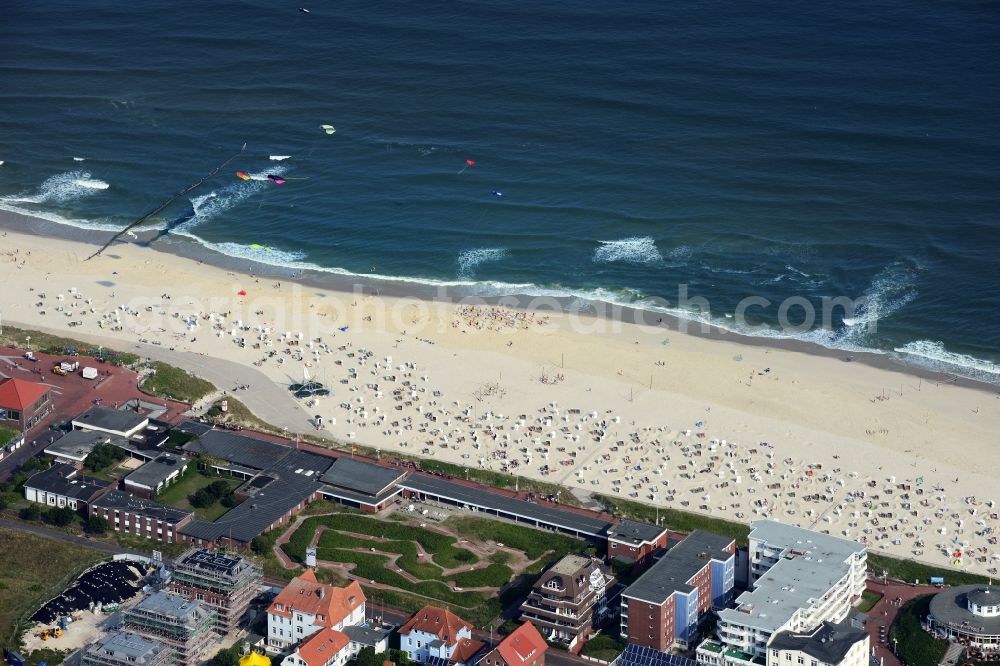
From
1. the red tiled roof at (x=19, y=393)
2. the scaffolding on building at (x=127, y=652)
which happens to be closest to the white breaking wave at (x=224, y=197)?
the red tiled roof at (x=19, y=393)

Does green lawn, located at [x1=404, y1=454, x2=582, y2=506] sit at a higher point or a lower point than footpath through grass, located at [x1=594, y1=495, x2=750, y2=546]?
higher

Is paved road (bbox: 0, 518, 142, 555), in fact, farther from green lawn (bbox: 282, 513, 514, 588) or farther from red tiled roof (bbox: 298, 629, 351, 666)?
red tiled roof (bbox: 298, 629, 351, 666)

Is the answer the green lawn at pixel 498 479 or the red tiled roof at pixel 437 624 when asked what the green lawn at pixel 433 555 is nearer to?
the red tiled roof at pixel 437 624

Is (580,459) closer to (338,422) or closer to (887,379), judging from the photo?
(338,422)

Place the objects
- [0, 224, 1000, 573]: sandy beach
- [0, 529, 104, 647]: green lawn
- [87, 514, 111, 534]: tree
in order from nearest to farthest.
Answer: [0, 529, 104, 647]: green lawn → [87, 514, 111, 534]: tree → [0, 224, 1000, 573]: sandy beach

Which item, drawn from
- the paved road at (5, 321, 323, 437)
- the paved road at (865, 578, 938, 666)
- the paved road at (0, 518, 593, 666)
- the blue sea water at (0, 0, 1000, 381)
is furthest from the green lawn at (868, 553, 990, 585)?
the paved road at (5, 321, 323, 437)

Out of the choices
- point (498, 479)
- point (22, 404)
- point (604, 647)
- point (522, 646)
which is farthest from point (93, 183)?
point (522, 646)

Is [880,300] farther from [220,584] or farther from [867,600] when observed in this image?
[220,584]
